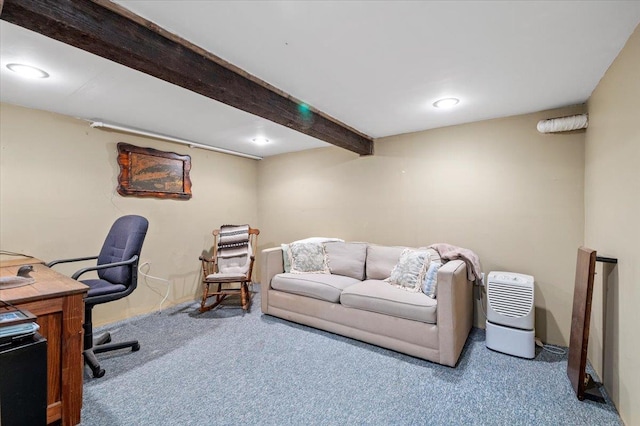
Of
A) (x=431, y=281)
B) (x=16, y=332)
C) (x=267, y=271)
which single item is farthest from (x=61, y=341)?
(x=431, y=281)

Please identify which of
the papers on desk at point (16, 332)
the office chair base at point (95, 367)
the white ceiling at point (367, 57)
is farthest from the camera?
the office chair base at point (95, 367)

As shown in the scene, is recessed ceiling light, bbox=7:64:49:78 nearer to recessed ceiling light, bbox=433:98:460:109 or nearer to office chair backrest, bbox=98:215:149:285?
office chair backrest, bbox=98:215:149:285

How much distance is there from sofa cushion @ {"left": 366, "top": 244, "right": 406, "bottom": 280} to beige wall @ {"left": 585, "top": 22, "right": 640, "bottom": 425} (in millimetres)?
1565

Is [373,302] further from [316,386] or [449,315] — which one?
[316,386]

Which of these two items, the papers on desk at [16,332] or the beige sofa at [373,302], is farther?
the beige sofa at [373,302]

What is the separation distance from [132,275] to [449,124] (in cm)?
334

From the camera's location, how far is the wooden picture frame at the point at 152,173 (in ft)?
10.4

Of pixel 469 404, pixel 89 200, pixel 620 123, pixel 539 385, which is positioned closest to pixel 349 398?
pixel 469 404

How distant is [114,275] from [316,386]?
1.89m

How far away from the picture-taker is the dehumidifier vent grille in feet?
7.53

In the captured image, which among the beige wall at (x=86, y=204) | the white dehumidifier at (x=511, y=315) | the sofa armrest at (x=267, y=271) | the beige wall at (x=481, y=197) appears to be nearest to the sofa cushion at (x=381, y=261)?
the beige wall at (x=481, y=197)

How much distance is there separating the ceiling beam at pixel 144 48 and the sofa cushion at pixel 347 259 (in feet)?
5.60

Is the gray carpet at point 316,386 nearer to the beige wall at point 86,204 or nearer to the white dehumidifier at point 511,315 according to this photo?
the white dehumidifier at point 511,315

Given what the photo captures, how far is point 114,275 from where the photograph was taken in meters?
2.40
